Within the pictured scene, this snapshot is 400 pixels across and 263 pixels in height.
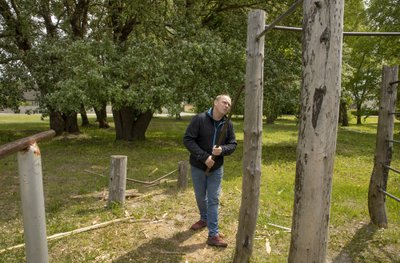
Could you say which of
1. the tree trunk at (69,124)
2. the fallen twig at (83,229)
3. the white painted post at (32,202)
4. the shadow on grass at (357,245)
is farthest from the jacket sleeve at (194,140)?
the tree trunk at (69,124)

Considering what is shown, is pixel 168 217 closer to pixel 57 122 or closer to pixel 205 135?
pixel 205 135

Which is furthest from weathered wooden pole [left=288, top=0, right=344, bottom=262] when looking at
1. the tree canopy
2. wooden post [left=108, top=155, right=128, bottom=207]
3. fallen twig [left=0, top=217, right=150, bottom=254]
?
the tree canopy

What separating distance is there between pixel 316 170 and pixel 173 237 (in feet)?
10.5

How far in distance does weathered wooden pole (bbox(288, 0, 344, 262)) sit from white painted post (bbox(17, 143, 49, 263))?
193 centimetres

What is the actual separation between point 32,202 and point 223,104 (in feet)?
9.44

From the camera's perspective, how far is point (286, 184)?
873cm

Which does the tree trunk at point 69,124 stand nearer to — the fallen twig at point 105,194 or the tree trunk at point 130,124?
the tree trunk at point 130,124

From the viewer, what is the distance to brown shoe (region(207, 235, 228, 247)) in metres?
4.96

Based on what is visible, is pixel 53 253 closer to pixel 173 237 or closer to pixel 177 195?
pixel 173 237

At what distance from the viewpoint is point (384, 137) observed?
5480mm

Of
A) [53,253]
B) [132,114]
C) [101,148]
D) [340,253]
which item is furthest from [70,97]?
[340,253]

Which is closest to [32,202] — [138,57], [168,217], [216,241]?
[216,241]

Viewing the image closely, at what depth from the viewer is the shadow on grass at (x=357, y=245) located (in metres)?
4.79

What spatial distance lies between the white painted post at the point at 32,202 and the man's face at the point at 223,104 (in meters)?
2.76
